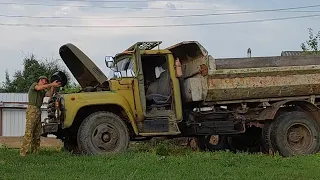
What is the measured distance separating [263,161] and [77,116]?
4.05 m

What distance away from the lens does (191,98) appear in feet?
46.1

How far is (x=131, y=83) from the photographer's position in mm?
13562

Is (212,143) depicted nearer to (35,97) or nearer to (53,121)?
(53,121)

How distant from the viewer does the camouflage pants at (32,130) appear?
525 inches

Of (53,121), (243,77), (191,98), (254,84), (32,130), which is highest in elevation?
(243,77)

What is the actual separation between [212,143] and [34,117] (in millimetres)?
5085

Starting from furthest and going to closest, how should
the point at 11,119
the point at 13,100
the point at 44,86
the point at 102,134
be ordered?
the point at 13,100 < the point at 11,119 < the point at 44,86 < the point at 102,134

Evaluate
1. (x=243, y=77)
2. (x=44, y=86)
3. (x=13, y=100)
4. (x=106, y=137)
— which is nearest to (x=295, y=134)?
(x=243, y=77)

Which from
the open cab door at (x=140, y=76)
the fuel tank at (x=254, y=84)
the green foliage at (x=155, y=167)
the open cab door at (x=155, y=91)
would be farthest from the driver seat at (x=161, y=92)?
the green foliage at (x=155, y=167)

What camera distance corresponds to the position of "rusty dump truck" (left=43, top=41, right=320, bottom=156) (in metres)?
13.4

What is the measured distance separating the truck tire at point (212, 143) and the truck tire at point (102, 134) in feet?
10.6

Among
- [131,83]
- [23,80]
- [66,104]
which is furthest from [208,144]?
[23,80]

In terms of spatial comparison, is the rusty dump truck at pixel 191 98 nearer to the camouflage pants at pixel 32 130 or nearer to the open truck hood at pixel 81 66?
the open truck hood at pixel 81 66

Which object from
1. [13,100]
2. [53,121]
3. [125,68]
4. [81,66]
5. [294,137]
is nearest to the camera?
[53,121]
